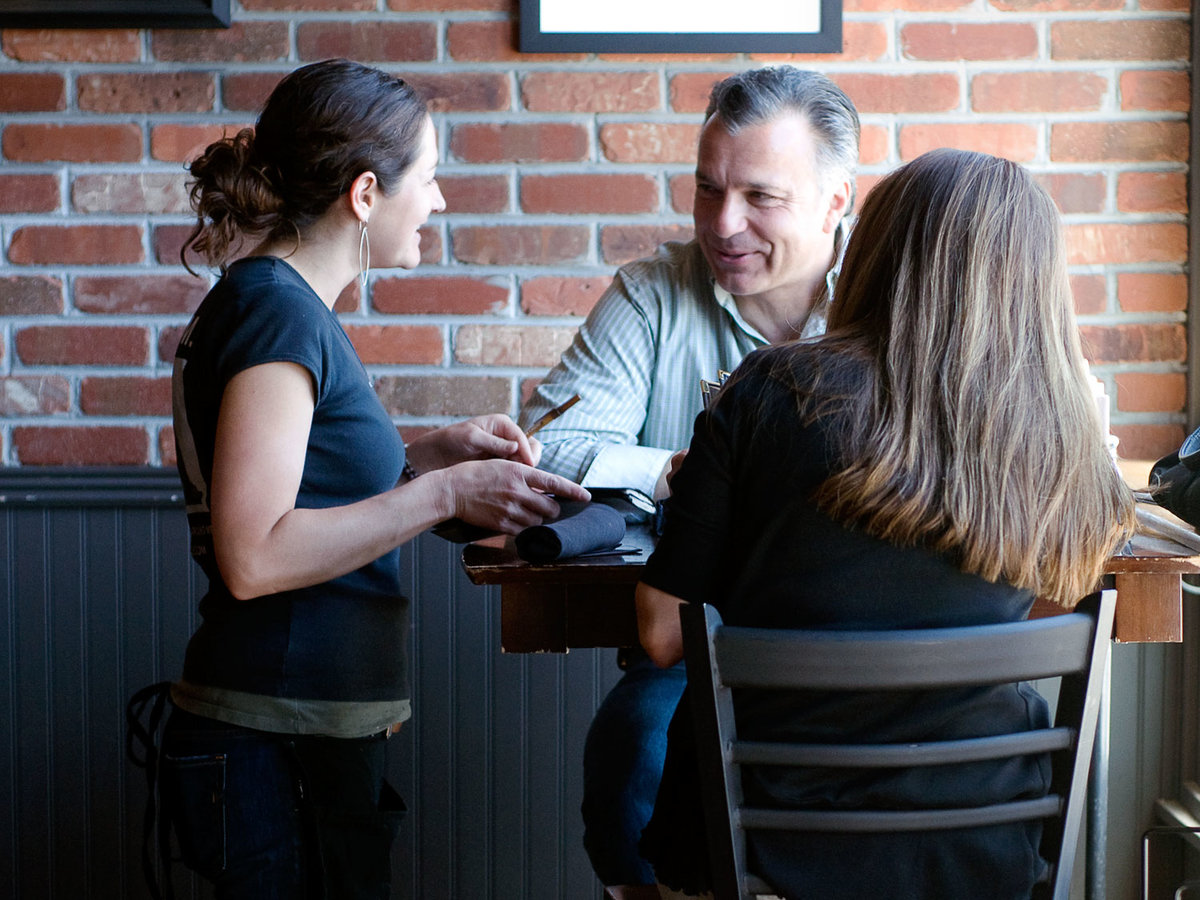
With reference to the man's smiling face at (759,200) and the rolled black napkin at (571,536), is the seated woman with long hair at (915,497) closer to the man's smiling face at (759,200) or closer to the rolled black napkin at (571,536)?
the rolled black napkin at (571,536)

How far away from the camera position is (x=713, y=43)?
2209 millimetres

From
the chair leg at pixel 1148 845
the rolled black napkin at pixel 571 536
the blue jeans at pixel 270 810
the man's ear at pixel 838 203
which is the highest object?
the man's ear at pixel 838 203

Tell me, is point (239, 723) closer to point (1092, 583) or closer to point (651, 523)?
point (651, 523)

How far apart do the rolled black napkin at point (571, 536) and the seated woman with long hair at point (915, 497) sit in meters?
0.14

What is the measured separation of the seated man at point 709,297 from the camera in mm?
1780

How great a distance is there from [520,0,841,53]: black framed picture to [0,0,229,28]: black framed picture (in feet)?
1.85

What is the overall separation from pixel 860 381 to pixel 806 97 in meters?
0.94

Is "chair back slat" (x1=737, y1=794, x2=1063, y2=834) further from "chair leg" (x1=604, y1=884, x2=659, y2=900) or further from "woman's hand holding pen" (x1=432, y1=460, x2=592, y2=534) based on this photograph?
"woman's hand holding pen" (x1=432, y1=460, x2=592, y2=534)

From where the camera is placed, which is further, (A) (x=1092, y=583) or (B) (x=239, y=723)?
(B) (x=239, y=723)

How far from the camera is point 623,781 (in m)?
1.59

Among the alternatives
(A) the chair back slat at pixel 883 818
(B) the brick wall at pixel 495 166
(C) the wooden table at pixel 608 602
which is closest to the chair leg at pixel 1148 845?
(B) the brick wall at pixel 495 166

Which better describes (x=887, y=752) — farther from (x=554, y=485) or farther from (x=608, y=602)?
(x=554, y=485)

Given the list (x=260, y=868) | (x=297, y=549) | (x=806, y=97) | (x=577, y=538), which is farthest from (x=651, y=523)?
(x=806, y=97)

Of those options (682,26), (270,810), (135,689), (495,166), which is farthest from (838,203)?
(135,689)
